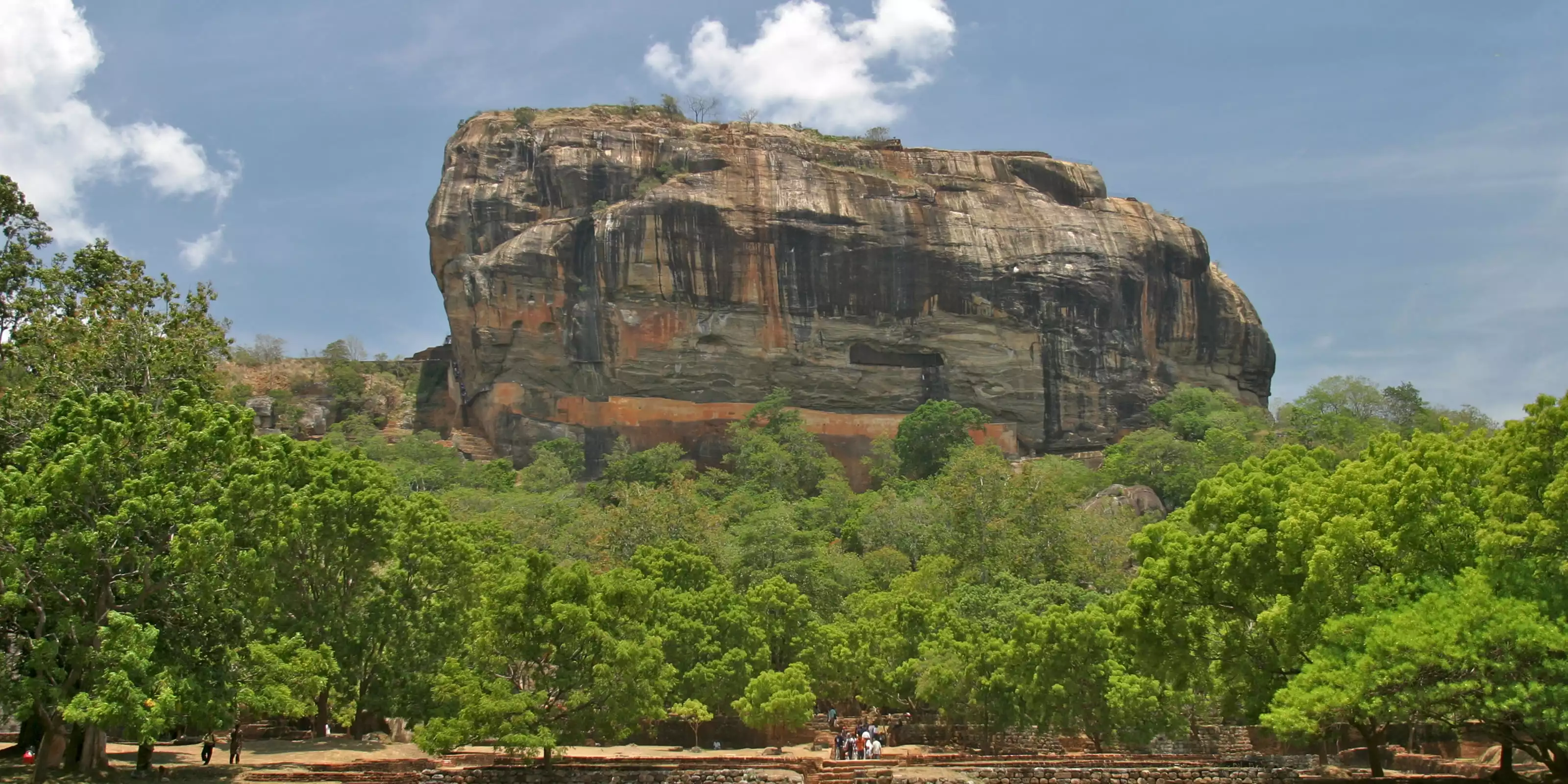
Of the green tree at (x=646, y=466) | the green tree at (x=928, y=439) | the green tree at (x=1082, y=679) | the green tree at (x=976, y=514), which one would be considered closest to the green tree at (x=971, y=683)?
the green tree at (x=1082, y=679)

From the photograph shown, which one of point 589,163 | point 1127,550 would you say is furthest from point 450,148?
point 1127,550

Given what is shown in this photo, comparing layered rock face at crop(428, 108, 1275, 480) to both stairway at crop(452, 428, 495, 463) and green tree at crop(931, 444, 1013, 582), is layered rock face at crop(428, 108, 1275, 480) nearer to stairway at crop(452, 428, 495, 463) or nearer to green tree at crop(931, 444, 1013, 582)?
stairway at crop(452, 428, 495, 463)

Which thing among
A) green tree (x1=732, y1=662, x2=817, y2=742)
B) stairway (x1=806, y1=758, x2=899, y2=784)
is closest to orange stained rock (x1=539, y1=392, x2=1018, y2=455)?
green tree (x1=732, y1=662, x2=817, y2=742)

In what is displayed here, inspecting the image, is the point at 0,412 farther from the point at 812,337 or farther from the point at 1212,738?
the point at 812,337

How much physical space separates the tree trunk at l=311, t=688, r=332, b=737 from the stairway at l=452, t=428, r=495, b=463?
3568cm

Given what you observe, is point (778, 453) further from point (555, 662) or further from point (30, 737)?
point (30, 737)

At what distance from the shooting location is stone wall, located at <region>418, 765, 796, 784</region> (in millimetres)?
19312

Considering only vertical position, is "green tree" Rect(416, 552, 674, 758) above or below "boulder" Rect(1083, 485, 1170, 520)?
below

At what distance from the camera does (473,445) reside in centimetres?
6191

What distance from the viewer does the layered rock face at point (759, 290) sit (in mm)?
58406

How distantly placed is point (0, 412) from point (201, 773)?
21.8ft

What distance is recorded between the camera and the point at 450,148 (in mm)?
62938

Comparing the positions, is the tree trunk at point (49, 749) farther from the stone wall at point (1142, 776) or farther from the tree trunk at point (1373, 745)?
the tree trunk at point (1373, 745)

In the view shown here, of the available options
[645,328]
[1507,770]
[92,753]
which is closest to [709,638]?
[92,753]
